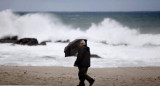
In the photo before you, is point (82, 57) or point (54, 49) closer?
point (82, 57)

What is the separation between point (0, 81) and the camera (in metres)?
9.03

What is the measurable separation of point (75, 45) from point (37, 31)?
950 inches

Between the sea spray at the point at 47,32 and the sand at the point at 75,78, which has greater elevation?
the sea spray at the point at 47,32

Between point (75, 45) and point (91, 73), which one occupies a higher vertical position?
point (75, 45)

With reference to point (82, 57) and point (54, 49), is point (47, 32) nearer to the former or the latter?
point (54, 49)

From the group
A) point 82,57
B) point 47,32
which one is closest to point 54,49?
point 47,32

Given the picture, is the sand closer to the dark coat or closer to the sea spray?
the dark coat

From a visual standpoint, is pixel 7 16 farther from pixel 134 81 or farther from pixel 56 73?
pixel 134 81

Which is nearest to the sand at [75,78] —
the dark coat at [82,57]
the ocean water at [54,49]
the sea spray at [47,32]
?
the dark coat at [82,57]

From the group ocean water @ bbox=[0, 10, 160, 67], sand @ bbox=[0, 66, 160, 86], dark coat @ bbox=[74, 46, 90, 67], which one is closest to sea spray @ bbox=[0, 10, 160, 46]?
ocean water @ bbox=[0, 10, 160, 67]

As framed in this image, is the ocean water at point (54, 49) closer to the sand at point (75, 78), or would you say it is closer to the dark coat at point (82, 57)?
the sand at point (75, 78)

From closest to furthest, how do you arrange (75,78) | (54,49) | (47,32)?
1. (75,78)
2. (54,49)
3. (47,32)

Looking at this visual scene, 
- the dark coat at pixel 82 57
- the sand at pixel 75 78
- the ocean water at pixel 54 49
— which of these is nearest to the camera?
the dark coat at pixel 82 57

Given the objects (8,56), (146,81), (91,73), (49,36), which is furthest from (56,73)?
(49,36)
